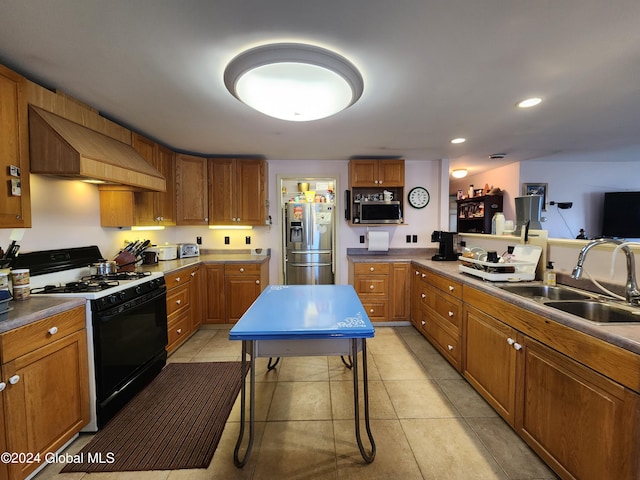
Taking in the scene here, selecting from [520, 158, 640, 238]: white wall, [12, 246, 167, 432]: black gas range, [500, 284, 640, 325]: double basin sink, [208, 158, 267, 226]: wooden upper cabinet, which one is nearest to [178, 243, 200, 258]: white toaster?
[208, 158, 267, 226]: wooden upper cabinet

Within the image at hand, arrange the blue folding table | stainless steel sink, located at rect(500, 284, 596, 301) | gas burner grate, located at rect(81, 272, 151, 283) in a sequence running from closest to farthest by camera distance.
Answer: the blue folding table → stainless steel sink, located at rect(500, 284, 596, 301) → gas burner grate, located at rect(81, 272, 151, 283)

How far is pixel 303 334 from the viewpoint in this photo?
1.38 meters

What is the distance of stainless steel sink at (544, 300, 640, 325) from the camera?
4.73ft

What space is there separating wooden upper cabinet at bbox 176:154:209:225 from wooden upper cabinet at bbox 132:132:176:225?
0.27 ft

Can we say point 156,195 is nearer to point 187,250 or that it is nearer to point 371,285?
point 187,250

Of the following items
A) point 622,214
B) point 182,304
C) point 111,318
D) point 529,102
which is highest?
point 529,102

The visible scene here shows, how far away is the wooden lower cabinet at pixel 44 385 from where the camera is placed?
1.30m

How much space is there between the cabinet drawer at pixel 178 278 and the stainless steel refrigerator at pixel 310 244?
1.50m

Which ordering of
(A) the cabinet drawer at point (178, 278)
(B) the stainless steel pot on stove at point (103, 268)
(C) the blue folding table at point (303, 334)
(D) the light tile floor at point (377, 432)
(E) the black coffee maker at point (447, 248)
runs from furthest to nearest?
(E) the black coffee maker at point (447, 248), (A) the cabinet drawer at point (178, 278), (B) the stainless steel pot on stove at point (103, 268), (D) the light tile floor at point (377, 432), (C) the blue folding table at point (303, 334)

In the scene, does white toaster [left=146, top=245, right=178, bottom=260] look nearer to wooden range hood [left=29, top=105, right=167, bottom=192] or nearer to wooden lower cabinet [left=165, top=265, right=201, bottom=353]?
wooden lower cabinet [left=165, top=265, right=201, bottom=353]

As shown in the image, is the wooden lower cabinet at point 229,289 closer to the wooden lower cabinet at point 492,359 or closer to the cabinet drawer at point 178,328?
the cabinet drawer at point 178,328

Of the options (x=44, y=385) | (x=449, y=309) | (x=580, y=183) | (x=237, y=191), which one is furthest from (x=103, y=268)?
(x=580, y=183)

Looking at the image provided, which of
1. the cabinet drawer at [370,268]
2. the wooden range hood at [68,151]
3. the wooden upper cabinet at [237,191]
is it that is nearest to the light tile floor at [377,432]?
the cabinet drawer at [370,268]

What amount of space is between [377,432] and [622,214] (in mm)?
5404
